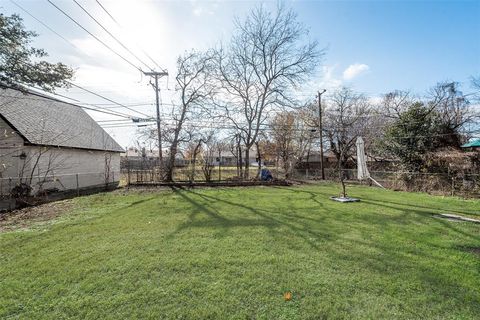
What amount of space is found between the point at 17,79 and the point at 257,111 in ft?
50.7

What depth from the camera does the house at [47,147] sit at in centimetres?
1078

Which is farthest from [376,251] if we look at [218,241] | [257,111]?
[257,111]

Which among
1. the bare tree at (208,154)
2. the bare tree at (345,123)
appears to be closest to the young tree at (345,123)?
the bare tree at (345,123)

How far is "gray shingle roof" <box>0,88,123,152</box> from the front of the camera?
11.6 metres

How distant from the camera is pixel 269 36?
19.7 meters

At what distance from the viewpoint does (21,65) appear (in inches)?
303

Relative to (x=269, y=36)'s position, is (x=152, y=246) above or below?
below

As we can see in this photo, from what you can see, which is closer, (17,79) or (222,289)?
(222,289)

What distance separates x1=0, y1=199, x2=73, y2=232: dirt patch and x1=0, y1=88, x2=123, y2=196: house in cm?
171

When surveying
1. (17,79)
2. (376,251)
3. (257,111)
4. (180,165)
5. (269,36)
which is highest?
(269,36)

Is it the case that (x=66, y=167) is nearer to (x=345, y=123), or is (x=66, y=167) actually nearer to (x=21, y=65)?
(x=21, y=65)

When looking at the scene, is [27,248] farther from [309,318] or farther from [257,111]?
[257,111]

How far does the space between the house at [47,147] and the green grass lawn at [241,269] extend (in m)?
6.61

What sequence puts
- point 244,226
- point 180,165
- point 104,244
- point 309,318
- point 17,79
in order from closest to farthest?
point 309,318
point 104,244
point 244,226
point 17,79
point 180,165
